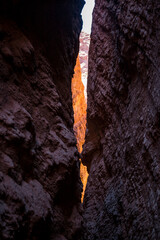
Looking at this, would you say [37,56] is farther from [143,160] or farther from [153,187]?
[153,187]

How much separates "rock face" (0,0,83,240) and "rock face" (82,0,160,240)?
1055 millimetres

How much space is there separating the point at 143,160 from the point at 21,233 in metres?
2.29

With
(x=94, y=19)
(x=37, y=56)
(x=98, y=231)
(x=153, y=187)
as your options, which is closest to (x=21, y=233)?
(x=153, y=187)

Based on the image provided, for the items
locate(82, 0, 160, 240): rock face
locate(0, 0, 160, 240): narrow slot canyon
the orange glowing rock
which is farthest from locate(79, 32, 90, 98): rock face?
locate(0, 0, 160, 240): narrow slot canyon

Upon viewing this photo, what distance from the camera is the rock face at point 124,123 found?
3.43 m

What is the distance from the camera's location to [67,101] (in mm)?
5781

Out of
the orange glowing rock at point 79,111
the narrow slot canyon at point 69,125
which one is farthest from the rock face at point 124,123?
the orange glowing rock at point 79,111

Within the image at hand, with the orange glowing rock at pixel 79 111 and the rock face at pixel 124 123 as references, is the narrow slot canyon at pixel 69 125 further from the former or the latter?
the orange glowing rock at pixel 79 111

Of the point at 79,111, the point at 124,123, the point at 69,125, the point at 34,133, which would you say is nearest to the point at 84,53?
the point at 79,111

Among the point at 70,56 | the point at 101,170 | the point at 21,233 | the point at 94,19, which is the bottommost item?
the point at 21,233

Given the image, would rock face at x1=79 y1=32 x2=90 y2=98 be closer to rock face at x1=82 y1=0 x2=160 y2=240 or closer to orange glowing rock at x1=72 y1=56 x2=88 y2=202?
orange glowing rock at x1=72 y1=56 x2=88 y2=202

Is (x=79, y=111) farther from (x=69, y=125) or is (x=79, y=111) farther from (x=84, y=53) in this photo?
(x=84, y=53)

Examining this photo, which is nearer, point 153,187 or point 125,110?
point 153,187

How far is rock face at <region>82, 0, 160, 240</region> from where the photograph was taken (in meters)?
3.43
